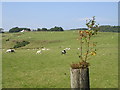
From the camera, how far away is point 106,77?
1642cm

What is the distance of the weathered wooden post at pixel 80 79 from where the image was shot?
4570 millimetres

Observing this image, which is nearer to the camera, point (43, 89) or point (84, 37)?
point (84, 37)

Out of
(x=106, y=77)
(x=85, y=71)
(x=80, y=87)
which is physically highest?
(x=85, y=71)

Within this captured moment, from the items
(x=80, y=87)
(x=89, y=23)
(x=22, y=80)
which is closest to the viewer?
(x=80, y=87)

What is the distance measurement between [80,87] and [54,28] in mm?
160966

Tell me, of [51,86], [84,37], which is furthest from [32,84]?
[84,37]

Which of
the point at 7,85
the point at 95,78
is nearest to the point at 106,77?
the point at 95,78

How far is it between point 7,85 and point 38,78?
2826 mm

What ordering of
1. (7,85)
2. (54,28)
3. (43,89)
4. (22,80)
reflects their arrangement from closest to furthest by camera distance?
(43,89) → (7,85) → (22,80) → (54,28)

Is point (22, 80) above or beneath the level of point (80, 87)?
beneath

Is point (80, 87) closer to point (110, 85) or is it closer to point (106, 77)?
point (110, 85)

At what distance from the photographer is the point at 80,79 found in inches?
181

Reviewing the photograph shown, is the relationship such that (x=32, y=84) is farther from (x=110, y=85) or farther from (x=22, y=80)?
(x=110, y=85)

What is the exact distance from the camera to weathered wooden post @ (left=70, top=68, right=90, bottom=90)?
15.0 ft
